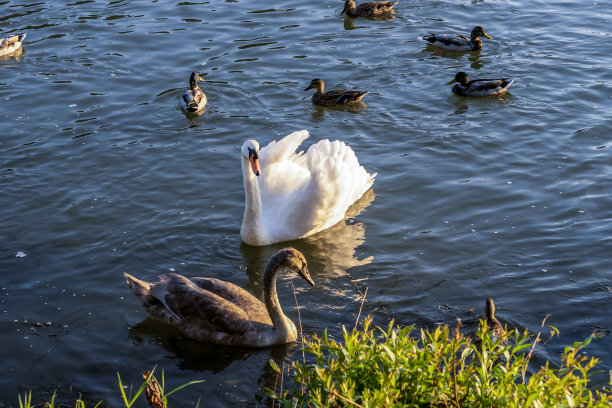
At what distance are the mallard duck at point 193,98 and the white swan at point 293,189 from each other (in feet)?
9.84

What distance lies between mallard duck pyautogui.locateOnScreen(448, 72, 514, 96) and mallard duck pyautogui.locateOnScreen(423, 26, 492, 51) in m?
1.99

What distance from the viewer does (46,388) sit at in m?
7.29

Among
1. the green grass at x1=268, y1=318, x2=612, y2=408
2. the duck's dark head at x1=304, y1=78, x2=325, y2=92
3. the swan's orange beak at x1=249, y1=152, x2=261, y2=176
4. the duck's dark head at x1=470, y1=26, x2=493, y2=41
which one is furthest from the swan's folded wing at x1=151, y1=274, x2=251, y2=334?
the duck's dark head at x1=470, y1=26, x2=493, y2=41

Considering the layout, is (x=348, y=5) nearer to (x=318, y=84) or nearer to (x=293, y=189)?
(x=318, y=84)

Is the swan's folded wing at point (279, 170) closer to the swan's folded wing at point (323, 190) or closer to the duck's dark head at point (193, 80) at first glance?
the swan's folded wing at point (323, 190)

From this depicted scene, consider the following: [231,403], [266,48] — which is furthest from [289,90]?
[231,403]

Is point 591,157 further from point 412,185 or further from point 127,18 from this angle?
point 127,18

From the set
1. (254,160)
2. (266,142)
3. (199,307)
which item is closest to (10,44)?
(266,142)

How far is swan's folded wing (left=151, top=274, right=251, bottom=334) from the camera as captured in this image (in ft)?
26.0

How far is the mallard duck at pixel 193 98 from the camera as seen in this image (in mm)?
13141

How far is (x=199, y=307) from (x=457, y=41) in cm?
955

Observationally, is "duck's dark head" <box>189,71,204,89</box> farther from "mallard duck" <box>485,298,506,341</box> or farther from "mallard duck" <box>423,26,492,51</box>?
"mallard duck" <box>485,298,506,341</box>

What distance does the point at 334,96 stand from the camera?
1352 cm

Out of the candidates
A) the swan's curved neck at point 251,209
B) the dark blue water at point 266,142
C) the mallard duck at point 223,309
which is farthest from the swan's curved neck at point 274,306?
the swan's curved neck at point 251,209
